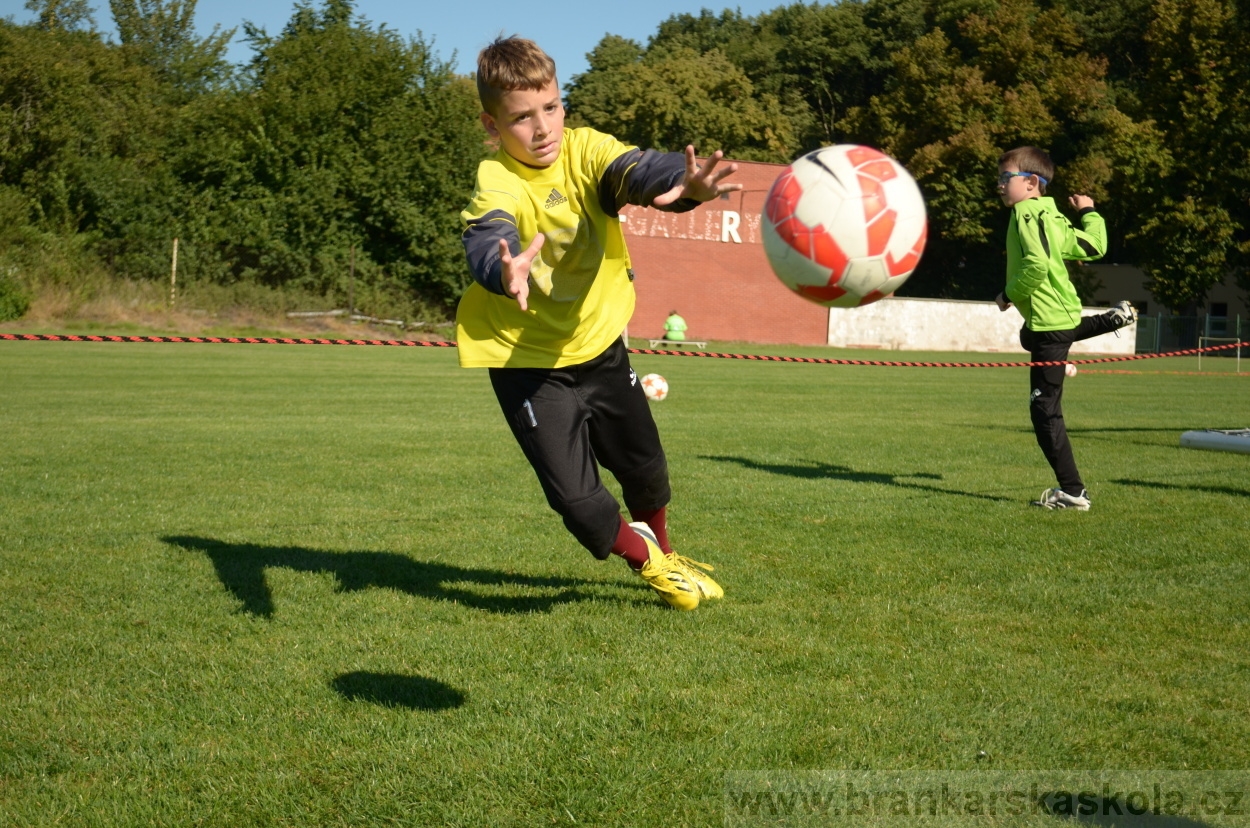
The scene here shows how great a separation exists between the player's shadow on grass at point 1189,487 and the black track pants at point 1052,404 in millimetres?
1481

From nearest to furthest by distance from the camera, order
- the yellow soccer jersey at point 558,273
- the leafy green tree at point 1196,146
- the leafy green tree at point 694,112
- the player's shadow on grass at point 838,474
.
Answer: the yellow soccer jersey at point 558,273, the player's shadow on grass at point 838,474, the leafy green tree at point 1196,146, the leafy green tree at point 694,112

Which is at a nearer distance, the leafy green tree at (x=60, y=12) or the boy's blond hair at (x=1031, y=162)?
the boy's blond hair at (x=1031, y=162)

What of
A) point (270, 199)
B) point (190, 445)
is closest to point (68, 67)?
point (270, 199)

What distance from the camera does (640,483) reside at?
5359mm

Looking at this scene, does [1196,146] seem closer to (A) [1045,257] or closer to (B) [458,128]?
(B) [458,128]

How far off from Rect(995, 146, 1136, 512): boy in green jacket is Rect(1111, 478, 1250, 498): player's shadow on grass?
144 cm

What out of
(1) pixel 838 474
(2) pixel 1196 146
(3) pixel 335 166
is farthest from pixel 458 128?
(1) pixel 838 474

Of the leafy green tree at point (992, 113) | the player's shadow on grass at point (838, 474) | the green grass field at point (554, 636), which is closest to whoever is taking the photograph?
the green grass field at point (554, 636)

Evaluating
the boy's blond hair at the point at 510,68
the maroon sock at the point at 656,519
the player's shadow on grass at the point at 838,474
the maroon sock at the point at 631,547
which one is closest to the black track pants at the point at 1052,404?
the player's shadow on grass at the point at 838,474

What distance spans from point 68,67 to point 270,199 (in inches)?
346

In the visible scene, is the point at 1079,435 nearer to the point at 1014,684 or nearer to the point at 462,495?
the point at 462,495

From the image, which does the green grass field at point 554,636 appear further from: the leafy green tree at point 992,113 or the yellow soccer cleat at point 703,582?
the leafy green tree at point 992,113

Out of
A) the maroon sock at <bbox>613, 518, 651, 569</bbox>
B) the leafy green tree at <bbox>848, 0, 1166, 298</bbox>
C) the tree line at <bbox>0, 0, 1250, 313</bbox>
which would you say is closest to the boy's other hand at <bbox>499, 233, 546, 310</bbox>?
the maroon sock at <bbox>613, 518, 651, 569</bbox>

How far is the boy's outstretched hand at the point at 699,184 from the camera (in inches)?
157
